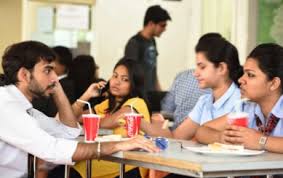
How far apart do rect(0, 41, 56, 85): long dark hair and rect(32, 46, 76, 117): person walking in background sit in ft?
3.39

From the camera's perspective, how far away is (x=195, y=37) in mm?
7945

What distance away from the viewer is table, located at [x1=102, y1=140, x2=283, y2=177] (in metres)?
2.26

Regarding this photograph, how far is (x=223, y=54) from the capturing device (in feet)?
11.1

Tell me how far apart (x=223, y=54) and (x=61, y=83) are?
6.28 feet

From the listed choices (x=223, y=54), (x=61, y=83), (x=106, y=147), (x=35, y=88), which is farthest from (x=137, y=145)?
(x=61, y=83)

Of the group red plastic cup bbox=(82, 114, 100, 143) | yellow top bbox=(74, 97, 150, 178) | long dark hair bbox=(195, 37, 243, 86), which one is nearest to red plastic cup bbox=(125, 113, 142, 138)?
red plastic cup bbox=(82, 114, 100, 143)

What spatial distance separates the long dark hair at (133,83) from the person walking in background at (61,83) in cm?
38

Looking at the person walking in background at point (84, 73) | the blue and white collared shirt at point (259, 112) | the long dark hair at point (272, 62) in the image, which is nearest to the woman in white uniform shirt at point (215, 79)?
the blue and white collared shirt at point (259, 112)

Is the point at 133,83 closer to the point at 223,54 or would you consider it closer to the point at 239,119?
the point at 223,54

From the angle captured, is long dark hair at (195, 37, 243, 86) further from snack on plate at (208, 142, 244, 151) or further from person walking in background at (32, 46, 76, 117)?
person walking in background at (32, 46, 76, 117)

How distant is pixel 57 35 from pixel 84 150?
739cm

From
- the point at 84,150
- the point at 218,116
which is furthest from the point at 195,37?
the point at 84,150

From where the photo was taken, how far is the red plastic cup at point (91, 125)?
113 inches

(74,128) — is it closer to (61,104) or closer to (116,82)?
(61,104)
